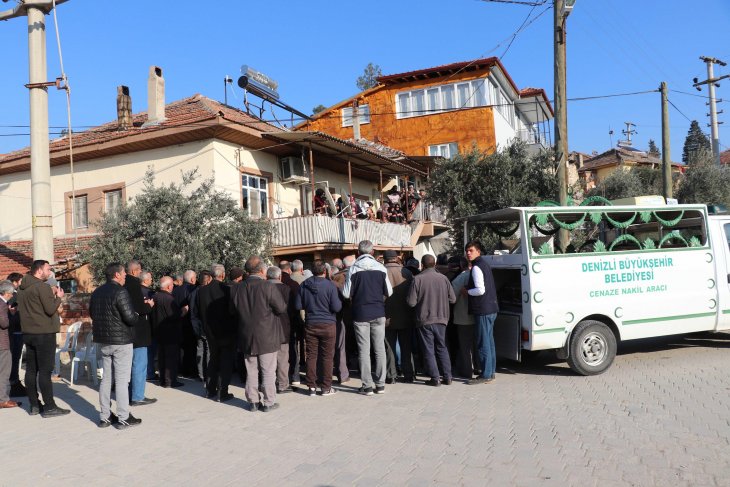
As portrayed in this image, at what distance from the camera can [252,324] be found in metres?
7.09

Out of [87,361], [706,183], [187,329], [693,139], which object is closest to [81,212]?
[87,361]

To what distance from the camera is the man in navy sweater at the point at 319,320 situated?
303 inches

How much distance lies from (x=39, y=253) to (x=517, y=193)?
37.5ft

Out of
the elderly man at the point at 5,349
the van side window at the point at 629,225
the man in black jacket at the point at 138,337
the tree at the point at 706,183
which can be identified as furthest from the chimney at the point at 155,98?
the tree at the point at 706,183

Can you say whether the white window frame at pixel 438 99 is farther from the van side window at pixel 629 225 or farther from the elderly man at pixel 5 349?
the elderly man at pixel 5 349

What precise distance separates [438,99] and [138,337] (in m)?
25.9

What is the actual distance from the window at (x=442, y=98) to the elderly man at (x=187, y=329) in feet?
70.8

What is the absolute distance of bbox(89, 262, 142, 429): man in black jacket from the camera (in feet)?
21.4

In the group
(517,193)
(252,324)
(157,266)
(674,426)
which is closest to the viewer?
(674,426)

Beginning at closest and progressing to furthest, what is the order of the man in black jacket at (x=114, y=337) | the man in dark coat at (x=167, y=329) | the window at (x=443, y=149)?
1. the man in black jacket at (x=114, y=337)
2. the man in dark coat at (x=167, y=329)
3. the window at (x=443, y=149)

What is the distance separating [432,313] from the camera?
Answer: 314 inches

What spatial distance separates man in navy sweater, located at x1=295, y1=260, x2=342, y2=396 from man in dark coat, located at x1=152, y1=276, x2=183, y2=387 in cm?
218

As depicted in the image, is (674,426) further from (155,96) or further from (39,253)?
(155,96)

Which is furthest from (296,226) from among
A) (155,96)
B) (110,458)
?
(110,458)
